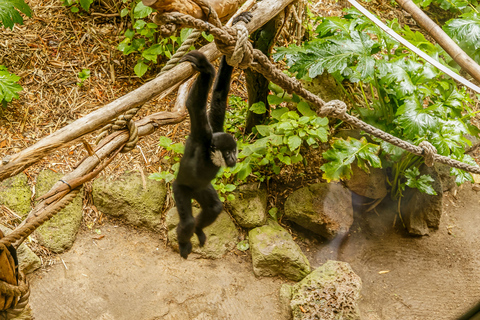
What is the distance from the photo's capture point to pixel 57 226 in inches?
136

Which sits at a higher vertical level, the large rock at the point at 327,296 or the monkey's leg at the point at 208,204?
the monkey's leg at the point at 208,204

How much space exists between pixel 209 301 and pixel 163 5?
2692 mm

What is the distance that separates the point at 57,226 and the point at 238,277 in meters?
1.83

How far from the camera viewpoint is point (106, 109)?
5.95ft

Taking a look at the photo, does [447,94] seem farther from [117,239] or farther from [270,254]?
[117,239]

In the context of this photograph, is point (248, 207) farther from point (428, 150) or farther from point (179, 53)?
point (179, 53)

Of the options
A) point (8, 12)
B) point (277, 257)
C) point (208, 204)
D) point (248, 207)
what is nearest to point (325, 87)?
point (248, 207)

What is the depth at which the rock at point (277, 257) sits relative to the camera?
3.65 meters

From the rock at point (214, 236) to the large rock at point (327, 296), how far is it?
0.82 meters

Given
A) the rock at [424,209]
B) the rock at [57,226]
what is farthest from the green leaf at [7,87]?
the rock at [424,209]

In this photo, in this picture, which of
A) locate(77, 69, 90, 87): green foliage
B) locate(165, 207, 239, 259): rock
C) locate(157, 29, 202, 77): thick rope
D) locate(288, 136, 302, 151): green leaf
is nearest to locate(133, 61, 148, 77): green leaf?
locate(77, 69, 90, 87): green foliage

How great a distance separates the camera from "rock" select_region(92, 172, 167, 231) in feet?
12.1

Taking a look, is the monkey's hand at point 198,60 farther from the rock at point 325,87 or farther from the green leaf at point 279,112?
the rock at point 325,87

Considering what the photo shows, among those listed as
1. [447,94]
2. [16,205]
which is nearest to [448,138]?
[447,94]
